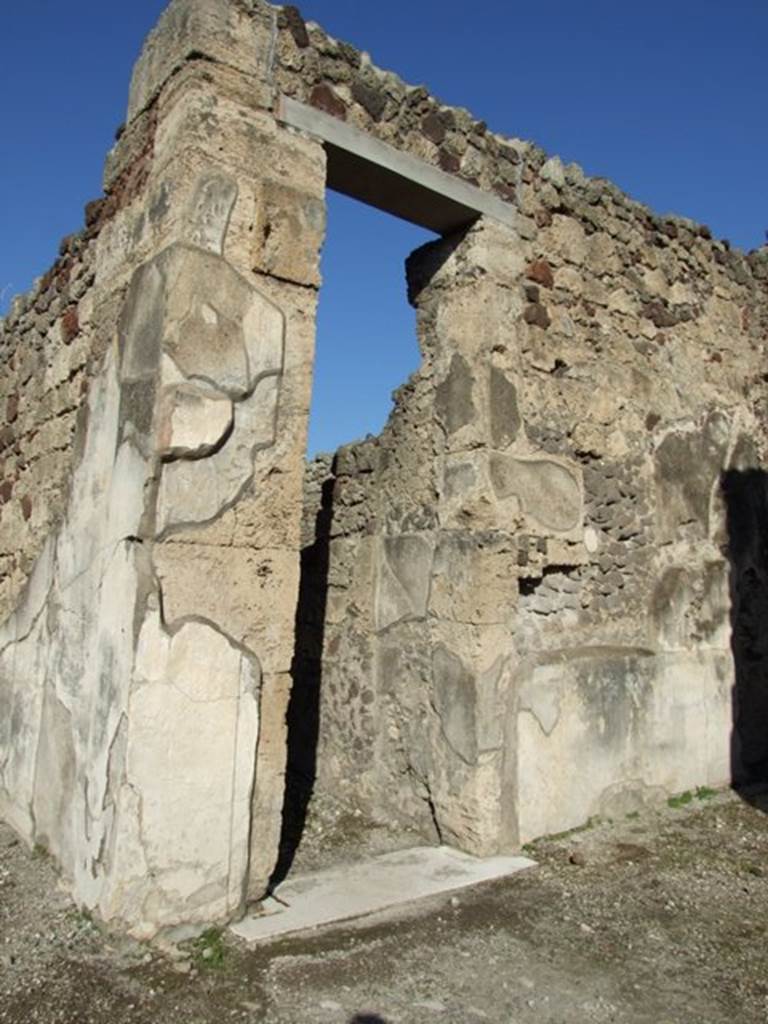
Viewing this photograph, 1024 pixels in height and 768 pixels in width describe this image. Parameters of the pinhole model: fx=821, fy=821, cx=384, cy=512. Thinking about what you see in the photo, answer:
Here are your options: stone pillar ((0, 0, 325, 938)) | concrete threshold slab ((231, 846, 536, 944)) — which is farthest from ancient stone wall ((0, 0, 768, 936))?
concrete threshold slab ((231, 846, 536, 944))

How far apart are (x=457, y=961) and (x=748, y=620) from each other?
3.15 m

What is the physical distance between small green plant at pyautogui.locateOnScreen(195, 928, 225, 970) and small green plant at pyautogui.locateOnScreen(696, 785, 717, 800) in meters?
2.78

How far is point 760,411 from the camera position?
521 centimetres

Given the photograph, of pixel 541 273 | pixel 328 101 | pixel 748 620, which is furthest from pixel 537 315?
pixel 748 620

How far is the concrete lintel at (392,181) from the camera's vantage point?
3205 millimetres

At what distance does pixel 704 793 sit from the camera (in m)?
4.33

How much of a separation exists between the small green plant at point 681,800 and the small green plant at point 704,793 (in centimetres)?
6

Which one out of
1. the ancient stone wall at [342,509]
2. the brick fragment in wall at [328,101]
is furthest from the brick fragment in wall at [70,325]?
the brick fragment in wall at [328,101]

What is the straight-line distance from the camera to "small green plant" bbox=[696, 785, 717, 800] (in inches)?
169

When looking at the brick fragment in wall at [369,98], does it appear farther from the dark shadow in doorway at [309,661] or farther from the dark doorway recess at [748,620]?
the dark doorway recess at [748,620]

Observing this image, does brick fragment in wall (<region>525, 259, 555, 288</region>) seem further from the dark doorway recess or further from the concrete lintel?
the dark doorway recess

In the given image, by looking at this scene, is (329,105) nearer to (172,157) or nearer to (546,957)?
(172,157)

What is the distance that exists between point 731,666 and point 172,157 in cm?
385

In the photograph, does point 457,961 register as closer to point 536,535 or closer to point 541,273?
point 536,535
